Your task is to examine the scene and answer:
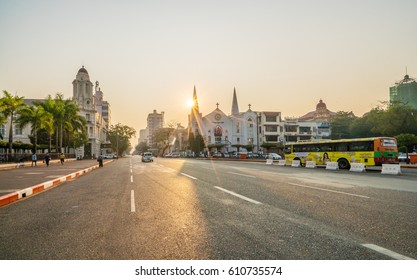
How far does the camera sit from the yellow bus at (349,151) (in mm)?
23047

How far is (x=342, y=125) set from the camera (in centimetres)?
7194

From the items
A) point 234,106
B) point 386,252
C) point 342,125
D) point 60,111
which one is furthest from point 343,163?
point 234,106

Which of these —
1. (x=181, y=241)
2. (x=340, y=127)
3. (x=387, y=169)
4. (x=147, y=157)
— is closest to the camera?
(x=181, y=241)

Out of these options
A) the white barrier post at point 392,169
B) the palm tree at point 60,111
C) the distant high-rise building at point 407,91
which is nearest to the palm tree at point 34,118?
the palm tree at point 60,111

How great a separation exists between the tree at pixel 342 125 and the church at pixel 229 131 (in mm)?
21764

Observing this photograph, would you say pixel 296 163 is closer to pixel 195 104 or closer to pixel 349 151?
pixel 349 151

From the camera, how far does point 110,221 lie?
592 cm

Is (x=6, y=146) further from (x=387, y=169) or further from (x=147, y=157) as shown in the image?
(x=387, y=169)

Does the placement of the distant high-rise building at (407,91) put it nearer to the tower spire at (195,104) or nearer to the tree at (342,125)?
the tree at (342,125)

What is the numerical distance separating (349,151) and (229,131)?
63417 mm

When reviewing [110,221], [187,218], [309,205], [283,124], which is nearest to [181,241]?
[187,218]

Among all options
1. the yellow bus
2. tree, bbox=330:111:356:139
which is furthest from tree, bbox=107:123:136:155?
the yellow bus
